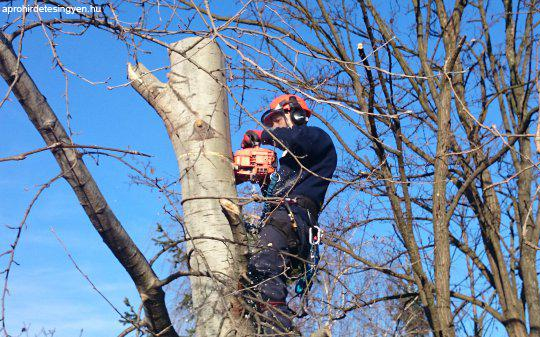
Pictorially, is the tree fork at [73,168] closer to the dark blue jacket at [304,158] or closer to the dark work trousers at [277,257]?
the dark work trousers at [277,257]

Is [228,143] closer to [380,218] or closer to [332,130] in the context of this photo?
[332,130]

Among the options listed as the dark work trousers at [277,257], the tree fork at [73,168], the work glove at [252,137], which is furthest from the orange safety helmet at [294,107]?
the tree fork at [73,168]

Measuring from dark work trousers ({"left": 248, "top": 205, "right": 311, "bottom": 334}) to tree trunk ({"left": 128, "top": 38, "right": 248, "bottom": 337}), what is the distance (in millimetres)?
241

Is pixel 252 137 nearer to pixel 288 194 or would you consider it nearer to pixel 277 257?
pixel 288 194

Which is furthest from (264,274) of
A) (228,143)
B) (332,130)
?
(332,130)

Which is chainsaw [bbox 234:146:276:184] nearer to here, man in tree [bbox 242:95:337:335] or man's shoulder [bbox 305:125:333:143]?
man in tree [bbox 242:95:337:335]

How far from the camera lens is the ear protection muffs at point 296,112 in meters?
4.60

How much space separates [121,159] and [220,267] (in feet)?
2.81

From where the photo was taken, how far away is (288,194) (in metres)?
4.21

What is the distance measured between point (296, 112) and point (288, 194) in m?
0.69

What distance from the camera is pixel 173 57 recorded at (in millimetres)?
3928

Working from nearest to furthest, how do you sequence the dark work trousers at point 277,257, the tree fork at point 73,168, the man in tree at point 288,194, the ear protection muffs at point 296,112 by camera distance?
the tree fork at point 73,168 < the dark work trousers at point 277,257 < the man in tree at point 288,194 < the ear protection muffs at point 296,112

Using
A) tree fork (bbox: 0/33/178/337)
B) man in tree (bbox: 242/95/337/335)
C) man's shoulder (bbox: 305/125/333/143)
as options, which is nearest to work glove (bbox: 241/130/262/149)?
man in tree (bbox: 242/95/337/335)

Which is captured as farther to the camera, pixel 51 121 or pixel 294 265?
pixel 294 265
